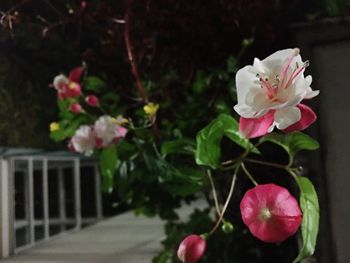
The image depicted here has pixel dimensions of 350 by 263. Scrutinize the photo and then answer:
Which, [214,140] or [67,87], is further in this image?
[67,87]

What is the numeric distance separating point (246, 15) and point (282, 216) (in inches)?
17.1

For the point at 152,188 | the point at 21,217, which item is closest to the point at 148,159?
the point at 152,188

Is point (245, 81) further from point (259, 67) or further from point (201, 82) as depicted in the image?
point (201, 82)

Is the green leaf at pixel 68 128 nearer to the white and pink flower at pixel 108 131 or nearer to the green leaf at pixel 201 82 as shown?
the white and pink flower at pixel 108 131

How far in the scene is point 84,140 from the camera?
Result: 831 millimetres

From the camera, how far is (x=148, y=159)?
79 cm

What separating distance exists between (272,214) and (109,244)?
529 mm

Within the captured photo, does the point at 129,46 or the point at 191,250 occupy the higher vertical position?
the point at 129,46

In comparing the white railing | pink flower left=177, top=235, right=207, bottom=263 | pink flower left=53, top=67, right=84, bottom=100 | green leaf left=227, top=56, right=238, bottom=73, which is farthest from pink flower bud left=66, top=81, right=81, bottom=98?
pink flower left=177, top=235, right=207, bottom=263

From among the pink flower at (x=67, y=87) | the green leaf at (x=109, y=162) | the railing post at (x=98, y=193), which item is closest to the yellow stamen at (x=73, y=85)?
the pink flower at (x=67, y=87)

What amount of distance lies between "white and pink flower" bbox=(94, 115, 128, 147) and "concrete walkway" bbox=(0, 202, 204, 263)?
0.62 feet

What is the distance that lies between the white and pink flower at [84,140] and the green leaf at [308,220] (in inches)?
14.7

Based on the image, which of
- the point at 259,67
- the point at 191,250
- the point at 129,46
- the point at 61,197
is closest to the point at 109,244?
the point at 61,197

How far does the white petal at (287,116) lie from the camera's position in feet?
1.50
